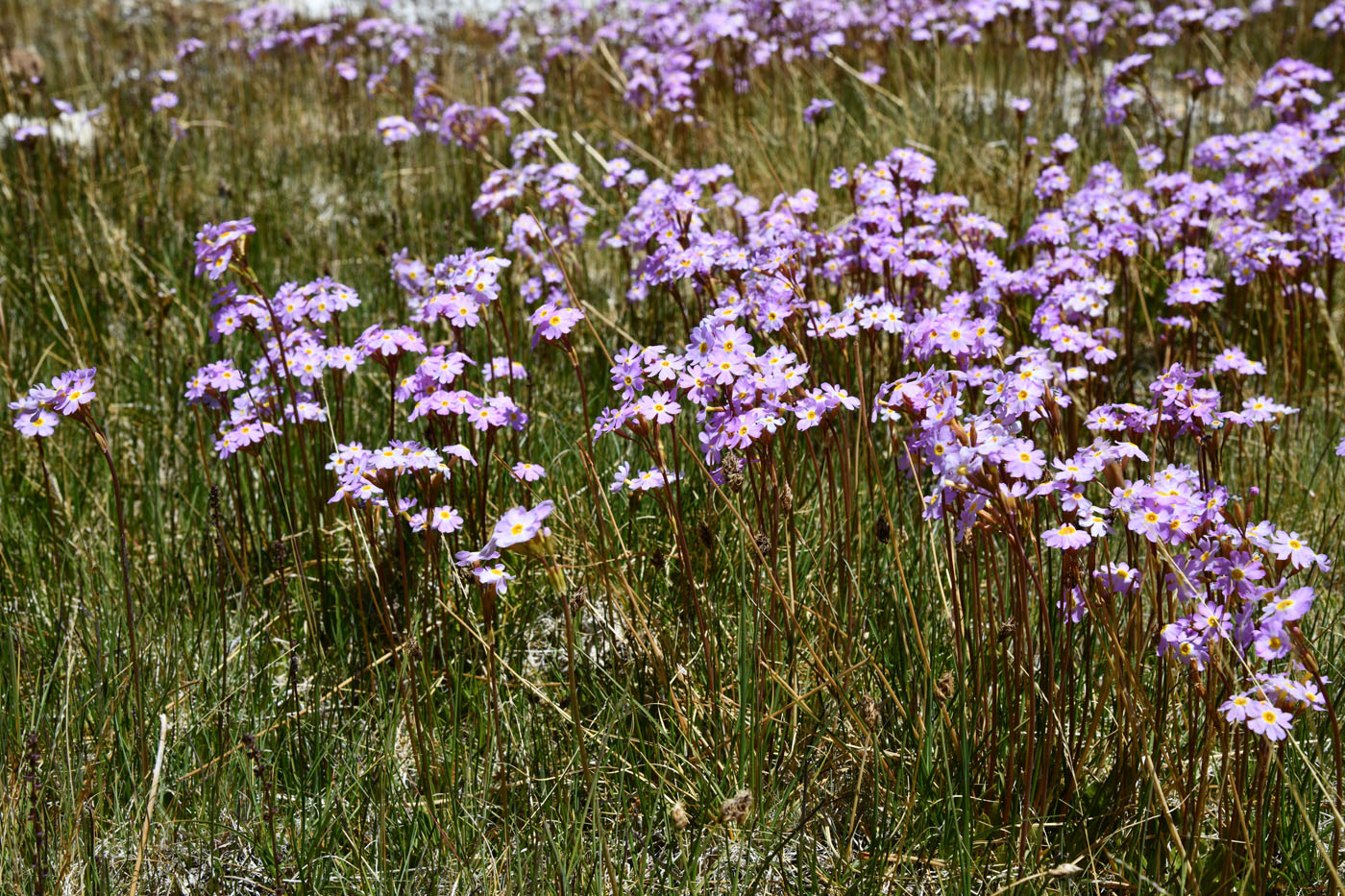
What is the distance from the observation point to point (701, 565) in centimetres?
304

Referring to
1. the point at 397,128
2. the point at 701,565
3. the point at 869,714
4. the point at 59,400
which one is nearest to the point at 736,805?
the point at 869,714

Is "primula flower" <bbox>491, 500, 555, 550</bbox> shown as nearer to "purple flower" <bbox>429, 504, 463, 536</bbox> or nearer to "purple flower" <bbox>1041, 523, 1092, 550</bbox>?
"purple flower" <bbox>429, 504, 463, 536</bbox>

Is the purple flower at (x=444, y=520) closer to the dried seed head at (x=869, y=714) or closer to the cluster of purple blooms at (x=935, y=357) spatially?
the cluster of purple blooms at (x=935, y=357)

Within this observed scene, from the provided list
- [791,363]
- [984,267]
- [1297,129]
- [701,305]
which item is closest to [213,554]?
[701,305]

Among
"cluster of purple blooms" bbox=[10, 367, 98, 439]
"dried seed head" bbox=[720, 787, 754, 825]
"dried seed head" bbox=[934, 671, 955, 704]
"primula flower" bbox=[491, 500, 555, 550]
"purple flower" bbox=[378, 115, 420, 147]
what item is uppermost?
"purple flower" bbox=[378, 115, 420, 147]

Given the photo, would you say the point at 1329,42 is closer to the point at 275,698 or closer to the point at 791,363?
the point at 791,363

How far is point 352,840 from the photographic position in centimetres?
212

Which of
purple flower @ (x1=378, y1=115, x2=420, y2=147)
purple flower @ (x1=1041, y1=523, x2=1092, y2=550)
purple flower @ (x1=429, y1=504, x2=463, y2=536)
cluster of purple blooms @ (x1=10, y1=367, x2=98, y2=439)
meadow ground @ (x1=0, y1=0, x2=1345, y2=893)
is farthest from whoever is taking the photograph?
purple flower @ (x1=378, y1=115, x2=420, y2=147)

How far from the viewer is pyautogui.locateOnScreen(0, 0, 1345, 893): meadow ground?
210cm

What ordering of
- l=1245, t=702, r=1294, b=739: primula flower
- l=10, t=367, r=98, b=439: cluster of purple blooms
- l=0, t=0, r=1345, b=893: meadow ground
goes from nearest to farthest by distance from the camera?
l=1245, t=702, r=1294, b=739: primula flower, l=0, t=0, r=1345, b=893: meadow ground, l=10, t=367, r=98, b=439: cluster of purple blooms

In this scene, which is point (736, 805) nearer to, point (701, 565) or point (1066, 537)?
point (1066, 537)

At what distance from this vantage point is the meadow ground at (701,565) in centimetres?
210

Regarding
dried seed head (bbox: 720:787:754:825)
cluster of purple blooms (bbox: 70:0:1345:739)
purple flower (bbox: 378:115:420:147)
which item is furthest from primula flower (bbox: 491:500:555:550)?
purple flower (bbox: 378:115:420:147)

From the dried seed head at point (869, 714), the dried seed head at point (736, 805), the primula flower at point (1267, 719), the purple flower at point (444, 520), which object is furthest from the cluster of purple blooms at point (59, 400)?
the primula flower at point (1267, 719)
